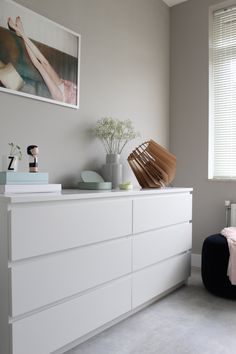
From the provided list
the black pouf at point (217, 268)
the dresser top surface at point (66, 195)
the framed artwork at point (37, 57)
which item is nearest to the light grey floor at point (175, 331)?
the black pouf at point (217, 268)

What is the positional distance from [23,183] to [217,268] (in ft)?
5.30

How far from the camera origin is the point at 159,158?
96.5 inches

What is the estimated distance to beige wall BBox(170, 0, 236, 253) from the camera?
322 cm

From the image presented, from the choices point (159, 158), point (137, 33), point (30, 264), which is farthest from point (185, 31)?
point (30, 264)

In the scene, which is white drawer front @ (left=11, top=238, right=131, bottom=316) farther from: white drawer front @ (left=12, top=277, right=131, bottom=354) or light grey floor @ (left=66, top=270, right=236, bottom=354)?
light grey floor @ (left=66, top=270, right=236, bottom=354)

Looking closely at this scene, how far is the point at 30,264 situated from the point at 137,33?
2.34 m

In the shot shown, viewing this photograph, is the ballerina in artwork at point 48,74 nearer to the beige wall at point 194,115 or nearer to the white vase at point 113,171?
the white vase at point 113,171

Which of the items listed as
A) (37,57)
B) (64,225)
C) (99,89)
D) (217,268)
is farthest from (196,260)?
(37,57)

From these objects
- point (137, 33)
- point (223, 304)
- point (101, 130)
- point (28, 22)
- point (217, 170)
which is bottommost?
point (223, 304)

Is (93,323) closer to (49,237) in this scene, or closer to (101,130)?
(49,237)

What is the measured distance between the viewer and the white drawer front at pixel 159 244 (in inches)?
82.4

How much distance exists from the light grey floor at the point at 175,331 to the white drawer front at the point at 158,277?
3.9 inches

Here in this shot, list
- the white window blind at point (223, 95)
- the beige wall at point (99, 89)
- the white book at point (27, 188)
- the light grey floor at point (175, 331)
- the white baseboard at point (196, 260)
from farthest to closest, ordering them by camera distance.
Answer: the white baseboard at point (196, 260), the white window blind at point (223, 95), the beige wall at point (99, 89), the light grey floor at point (175, 331), the white book at point (27, 188)

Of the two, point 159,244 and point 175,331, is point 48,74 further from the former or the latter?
point 175,331
